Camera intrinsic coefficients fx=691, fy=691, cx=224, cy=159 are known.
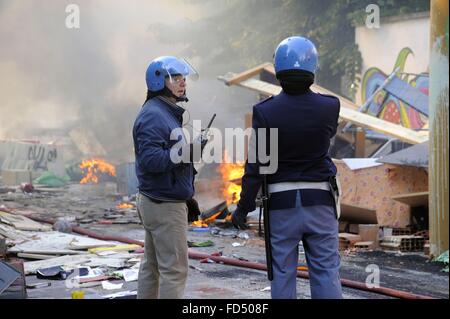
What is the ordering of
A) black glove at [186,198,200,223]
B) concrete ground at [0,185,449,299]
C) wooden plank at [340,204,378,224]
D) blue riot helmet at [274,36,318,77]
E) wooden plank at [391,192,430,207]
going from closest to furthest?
1. blue riot helmet at [274,36,318,77]
2. black glove at [186,198,200,223]
3. concrete ground at [0,185,449,299]
4. wooden plank at [391,192,430,207]
5. wooden plank at [340,204,378,224]

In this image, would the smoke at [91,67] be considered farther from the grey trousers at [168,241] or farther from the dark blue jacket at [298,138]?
the dark blue jacket at [298,138]

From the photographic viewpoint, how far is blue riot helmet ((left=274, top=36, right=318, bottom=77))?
177 inches

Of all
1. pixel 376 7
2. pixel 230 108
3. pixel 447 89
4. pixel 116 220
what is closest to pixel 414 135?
pixel 447 89

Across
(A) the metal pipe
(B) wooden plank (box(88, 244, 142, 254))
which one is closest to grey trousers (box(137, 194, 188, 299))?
(A) the metal pipe

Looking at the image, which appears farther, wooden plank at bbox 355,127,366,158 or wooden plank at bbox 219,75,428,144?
wooden plank at bbox 355,127,366,158

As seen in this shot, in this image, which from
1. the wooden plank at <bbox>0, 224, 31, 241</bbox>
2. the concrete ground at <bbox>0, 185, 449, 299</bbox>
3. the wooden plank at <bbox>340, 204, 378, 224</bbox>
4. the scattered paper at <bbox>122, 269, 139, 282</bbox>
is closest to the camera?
the concrete ground at <bbox>0, 185, 449, 299</bbox>

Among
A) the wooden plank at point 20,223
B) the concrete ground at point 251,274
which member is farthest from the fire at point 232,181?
the wooden plank at point 20,223

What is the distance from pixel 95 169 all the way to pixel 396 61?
1174cm

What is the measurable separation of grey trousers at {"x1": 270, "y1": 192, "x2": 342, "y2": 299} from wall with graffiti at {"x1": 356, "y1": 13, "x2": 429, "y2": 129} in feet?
41.4

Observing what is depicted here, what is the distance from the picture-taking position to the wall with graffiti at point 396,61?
17.6 m

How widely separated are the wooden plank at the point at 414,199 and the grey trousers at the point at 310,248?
5790 mm

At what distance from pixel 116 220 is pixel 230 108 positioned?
13210 millimetres

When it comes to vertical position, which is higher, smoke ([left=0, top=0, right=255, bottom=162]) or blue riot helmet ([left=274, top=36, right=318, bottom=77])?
smoke ([left=0, top=0, right=255, bottom=162])

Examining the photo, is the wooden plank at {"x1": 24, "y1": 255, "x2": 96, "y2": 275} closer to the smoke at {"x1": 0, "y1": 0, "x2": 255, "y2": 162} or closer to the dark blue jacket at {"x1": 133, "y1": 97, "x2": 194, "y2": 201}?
the dark blue jacket at {"x1": 133, "y1": 97, "x2": 194, "y2": 201}
